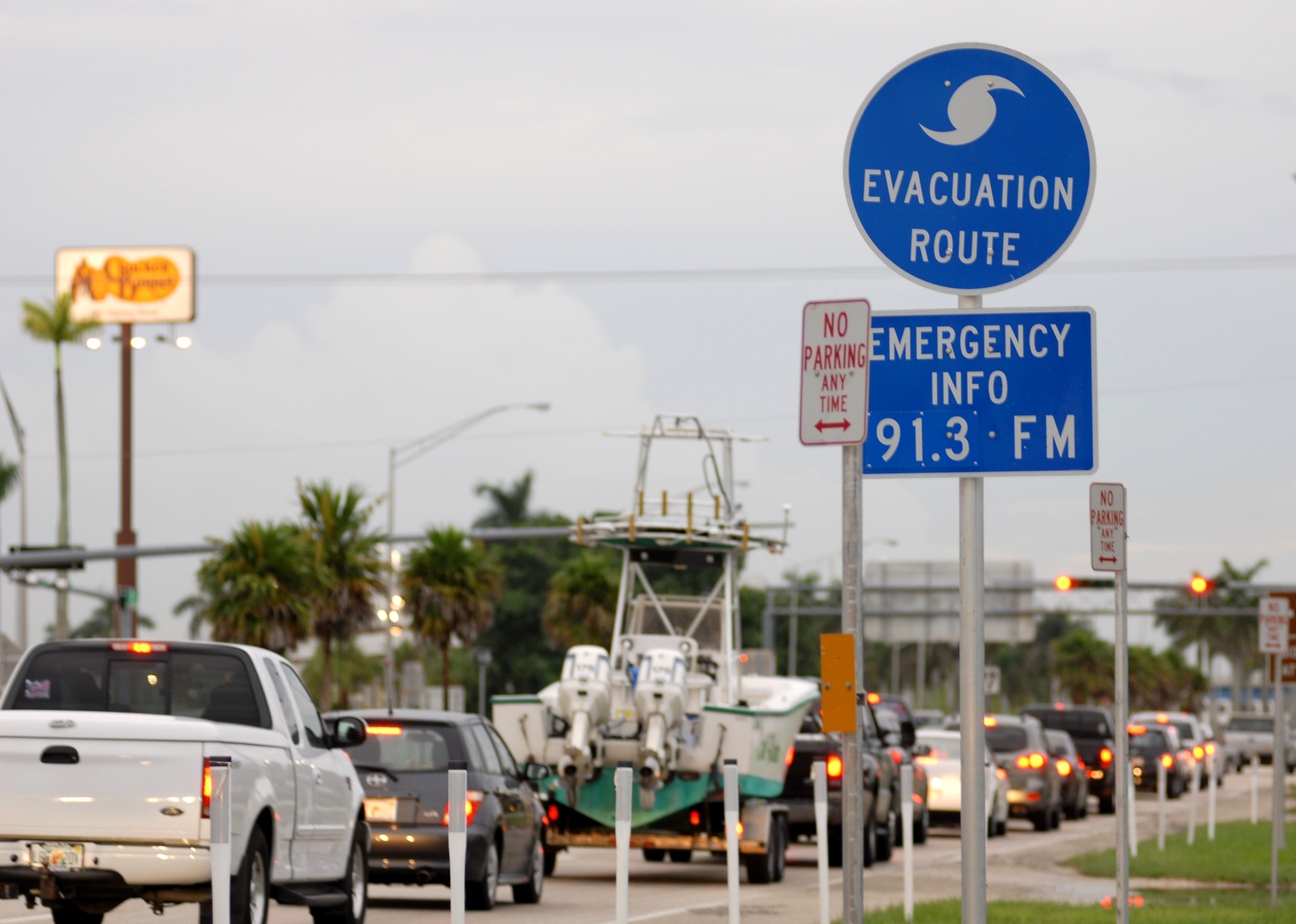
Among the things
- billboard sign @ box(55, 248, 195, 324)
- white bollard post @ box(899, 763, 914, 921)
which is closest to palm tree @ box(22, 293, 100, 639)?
billboard sign @ box(55, 248, 195, 324)

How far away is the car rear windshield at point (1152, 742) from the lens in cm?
4400

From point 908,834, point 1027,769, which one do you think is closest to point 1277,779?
point 908,834

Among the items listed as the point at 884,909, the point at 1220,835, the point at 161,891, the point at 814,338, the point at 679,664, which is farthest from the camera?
the point at 1220,835

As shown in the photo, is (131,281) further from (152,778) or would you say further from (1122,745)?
(1122,745)

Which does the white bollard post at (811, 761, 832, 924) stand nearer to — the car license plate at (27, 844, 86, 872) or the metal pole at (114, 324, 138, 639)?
the car license plate at (27, 844, 86, 872)

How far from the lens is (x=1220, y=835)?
2947cm

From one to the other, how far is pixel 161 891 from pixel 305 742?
2.04 metres

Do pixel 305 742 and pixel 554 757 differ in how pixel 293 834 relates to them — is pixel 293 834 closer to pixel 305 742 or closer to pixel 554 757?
pixel 305 742

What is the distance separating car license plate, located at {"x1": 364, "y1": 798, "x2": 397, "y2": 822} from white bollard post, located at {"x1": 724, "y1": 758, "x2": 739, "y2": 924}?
541cm

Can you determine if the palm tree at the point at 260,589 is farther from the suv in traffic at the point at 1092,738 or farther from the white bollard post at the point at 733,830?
the white bollard post at the point at 733,830

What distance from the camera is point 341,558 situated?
4944 centimetres

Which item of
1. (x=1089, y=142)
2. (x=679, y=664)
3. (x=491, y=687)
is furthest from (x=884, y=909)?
(x=491, y=687)

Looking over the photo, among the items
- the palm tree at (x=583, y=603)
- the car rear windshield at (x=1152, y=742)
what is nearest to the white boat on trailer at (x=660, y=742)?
the car rear windshield at (x=1152, y=742)

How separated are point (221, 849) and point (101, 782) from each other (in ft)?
7.31
